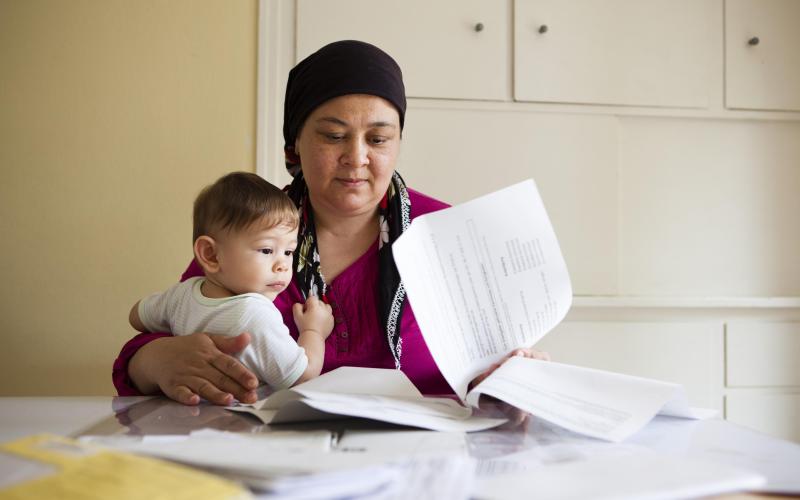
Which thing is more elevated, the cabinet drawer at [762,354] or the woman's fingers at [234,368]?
the woman's fingers at [234,368]

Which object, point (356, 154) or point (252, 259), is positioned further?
point (356, 154)

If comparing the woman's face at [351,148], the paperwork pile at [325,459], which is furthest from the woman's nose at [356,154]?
the paperwork pile at [325,459]

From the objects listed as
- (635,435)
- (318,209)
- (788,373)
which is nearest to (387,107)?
(318,209)

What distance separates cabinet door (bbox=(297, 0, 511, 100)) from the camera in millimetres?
2006

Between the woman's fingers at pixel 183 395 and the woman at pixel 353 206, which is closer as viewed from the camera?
the woman's fingers at pixel 183 395

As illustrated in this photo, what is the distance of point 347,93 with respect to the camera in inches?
49.2

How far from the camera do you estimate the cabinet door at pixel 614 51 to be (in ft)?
6.77

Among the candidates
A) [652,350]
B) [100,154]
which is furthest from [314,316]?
[652,350]

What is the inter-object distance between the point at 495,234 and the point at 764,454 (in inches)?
17.0

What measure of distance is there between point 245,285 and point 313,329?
0.55 feet

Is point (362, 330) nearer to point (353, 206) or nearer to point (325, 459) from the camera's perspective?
point (353, 206)

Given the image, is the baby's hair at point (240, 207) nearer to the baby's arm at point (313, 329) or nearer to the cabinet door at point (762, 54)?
the baby's arm at point (313, 329)

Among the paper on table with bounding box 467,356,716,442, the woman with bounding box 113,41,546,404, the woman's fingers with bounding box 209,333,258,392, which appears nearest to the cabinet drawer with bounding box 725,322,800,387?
the woman with bounding box 113,41,546,404

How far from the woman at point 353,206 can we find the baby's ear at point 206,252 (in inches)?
7.2
